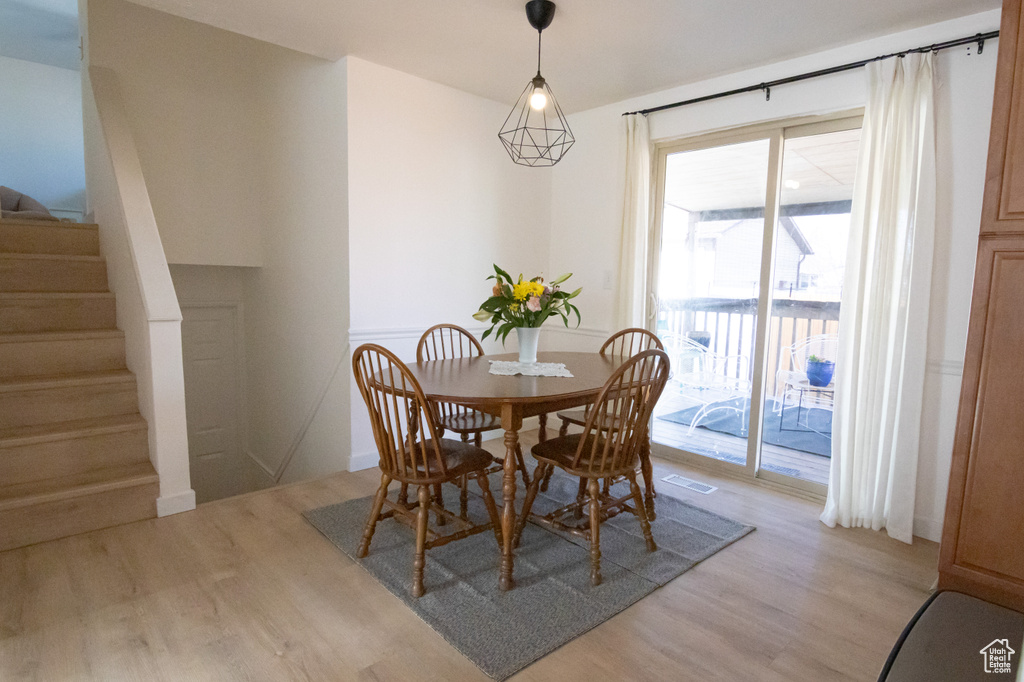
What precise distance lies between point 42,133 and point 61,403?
3744mm

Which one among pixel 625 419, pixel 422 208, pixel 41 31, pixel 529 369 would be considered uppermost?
pixel 41 31

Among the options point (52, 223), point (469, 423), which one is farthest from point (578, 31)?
point (52, 223)

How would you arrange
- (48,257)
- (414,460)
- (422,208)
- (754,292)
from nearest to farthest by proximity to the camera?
(414,460)
(48,257)
(754,292)
(422,208)

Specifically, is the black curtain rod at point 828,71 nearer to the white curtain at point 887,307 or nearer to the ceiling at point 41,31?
the white curtain at point 887,307

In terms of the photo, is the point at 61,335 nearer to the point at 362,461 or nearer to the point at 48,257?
the point at 48,257

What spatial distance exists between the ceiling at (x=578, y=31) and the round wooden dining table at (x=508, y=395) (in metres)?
1.73

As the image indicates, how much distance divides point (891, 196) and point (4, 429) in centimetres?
442

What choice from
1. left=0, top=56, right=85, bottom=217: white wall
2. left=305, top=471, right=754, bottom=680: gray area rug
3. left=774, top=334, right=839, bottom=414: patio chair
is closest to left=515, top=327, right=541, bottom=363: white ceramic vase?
left=305, top=471, right=754, bottom=680: gray area rug

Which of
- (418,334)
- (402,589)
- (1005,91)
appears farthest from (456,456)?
(1005,91)

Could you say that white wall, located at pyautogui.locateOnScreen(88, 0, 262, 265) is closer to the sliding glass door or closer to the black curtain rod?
the black curtain rod

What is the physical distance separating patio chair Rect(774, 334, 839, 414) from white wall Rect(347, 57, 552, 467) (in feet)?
6.70

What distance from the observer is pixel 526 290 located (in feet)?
8.14

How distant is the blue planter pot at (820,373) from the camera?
3227 millimetres

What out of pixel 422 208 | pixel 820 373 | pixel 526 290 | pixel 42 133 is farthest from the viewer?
pixel 42 133
